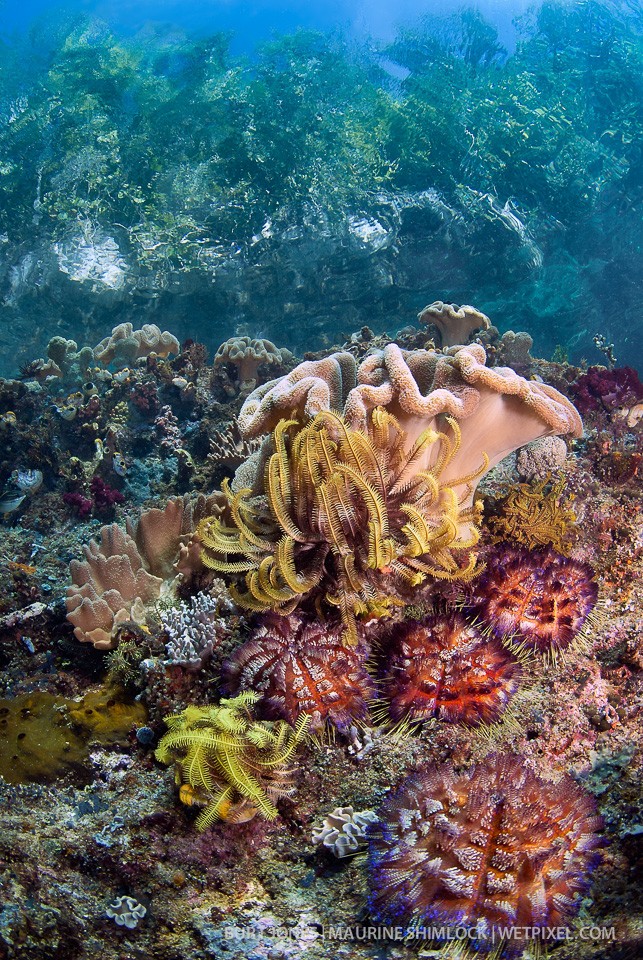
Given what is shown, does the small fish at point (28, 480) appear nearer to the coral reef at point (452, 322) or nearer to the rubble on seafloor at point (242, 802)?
the rubble on seafloor at point (242, 802)

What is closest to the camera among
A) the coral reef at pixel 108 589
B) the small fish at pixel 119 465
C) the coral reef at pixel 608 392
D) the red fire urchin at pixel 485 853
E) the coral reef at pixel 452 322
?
the red fire urchin at pixel 485 853

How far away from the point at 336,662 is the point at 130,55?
25.1 m

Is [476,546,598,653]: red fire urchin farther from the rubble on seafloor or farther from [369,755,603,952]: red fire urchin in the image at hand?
[369,755,603,952]: red fire urchin

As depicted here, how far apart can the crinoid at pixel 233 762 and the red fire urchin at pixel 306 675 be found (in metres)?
0.13

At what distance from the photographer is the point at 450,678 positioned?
290cm

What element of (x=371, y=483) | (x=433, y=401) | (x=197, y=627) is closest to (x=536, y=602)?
(x=371, y=483)

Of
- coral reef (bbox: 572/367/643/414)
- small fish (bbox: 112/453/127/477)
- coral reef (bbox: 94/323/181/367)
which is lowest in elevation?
small fish (bbox: 112/453/127/477)

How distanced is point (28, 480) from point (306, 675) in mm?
7725

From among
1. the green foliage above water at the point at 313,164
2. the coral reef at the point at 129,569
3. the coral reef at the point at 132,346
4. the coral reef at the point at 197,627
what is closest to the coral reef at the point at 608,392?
the coral reef at the point at 129,569

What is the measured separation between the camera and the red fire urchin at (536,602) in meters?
3.25

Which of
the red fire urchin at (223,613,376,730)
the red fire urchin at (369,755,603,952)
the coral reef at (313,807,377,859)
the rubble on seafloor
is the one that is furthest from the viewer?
the red fire urchin at (223,613,376,730)

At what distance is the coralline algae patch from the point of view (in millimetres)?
3158

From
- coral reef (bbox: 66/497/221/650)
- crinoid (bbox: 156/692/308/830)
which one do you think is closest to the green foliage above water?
coral reef (bbox: 66/497/221/650)

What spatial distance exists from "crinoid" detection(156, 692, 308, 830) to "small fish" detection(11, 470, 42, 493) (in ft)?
23.9
